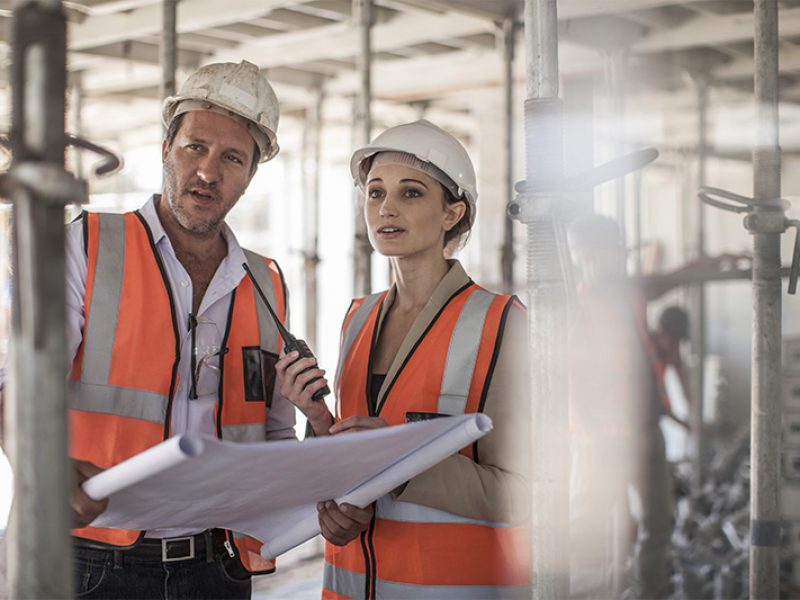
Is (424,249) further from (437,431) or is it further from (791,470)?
(791,470)

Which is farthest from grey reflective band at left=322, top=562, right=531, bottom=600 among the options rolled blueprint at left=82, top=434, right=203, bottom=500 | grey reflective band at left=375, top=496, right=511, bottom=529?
rolled blueprint at left=82, top=434, right=203, bottom=500

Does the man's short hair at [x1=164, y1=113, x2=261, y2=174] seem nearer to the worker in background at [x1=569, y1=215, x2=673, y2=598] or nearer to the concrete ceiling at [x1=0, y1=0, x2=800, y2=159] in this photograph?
the concrete ceiling at [x1=0, y1=0, x2=800, y2=159]

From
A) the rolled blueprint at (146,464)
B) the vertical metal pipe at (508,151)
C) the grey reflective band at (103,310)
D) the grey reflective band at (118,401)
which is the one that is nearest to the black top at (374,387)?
the grey reflective band at (118,401)

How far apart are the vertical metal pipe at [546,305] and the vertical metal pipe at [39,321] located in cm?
96

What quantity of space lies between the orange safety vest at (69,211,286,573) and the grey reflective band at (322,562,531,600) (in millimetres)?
274

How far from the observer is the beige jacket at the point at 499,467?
229 cm

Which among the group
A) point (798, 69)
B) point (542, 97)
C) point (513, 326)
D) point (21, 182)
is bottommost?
point (513, 326)

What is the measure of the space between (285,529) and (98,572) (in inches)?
19.0

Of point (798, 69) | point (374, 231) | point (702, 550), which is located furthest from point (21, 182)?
point (798, 69)

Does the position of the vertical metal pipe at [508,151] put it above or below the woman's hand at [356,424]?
above

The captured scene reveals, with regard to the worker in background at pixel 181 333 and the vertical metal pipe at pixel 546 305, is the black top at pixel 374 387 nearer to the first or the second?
the worker in background at pixel 181 333

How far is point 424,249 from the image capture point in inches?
104

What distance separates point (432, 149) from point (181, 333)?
818 millimetres

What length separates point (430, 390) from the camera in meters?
2.43
